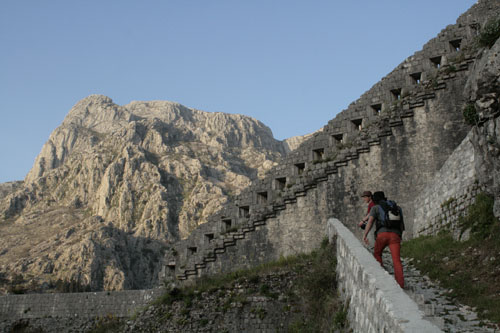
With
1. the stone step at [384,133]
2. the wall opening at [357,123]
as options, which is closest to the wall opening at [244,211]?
the wall opening at [357,123]

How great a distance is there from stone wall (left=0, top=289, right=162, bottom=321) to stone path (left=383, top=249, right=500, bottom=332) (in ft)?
54.3

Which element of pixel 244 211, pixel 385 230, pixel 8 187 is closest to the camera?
pixel 385 230

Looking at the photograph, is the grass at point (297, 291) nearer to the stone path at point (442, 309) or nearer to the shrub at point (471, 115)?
the stone path at point (442, 309)

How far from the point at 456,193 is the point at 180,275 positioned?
11362 mm

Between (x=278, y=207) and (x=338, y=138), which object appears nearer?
(x=278, y=207)

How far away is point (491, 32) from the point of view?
495 inches

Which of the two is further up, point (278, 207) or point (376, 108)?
point (376, 108)

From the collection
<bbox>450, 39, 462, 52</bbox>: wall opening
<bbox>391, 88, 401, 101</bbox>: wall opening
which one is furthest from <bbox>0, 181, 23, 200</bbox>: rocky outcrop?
<bbox>450, 39, 462, 52</bbox>: wall opening

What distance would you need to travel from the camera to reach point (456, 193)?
45.3 feet

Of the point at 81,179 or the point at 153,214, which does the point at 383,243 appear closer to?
the point at 153,214

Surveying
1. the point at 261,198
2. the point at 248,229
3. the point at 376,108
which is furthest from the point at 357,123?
the point at 248,229

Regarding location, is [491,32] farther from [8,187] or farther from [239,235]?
[8,187]

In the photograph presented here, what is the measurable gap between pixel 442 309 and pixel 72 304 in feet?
74.2

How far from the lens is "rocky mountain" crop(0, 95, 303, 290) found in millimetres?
70625
